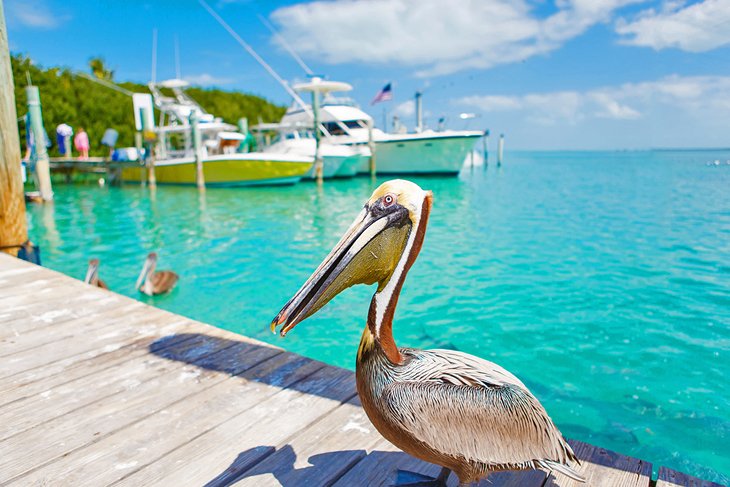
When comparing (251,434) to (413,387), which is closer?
(413,387)

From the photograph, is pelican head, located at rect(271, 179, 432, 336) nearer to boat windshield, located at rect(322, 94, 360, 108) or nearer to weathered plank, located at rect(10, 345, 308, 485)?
weathered plank, located at rect(10, 345, 308, 485)

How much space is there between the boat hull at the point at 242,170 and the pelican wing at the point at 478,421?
18.5m

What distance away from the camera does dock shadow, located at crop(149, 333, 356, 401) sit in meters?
2.44

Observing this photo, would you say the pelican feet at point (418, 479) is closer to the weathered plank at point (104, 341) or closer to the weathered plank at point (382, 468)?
the weathered plank at point (382, 468)

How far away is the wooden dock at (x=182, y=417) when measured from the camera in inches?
69.8

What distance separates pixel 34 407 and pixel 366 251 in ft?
6.12

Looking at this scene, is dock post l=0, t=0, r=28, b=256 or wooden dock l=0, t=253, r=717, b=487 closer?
wooden dock l=0, t=253, r=717, b=487

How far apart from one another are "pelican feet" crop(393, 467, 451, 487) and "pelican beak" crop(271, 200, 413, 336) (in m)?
0.75

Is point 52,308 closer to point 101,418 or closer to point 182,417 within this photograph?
point 101,418

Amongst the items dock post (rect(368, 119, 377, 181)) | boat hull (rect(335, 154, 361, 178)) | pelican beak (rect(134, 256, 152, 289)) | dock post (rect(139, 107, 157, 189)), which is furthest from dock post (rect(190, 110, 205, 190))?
pelican beak (rect(134, 256, 152, 289))

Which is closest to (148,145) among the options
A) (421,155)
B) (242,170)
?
(242,170)

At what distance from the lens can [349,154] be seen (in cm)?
2223

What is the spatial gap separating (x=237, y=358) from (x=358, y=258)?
160 centimetres

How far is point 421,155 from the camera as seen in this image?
2405 centimetres
